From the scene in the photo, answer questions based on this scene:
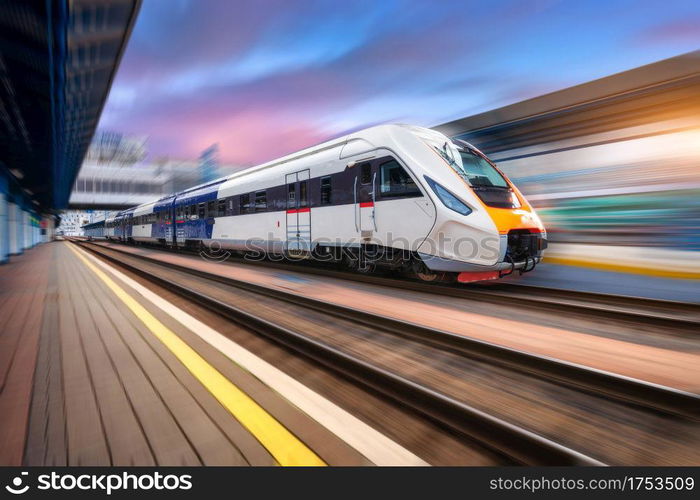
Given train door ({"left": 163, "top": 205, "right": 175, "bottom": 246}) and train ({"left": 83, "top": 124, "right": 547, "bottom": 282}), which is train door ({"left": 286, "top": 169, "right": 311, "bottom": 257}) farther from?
train door ({"left": 163, "top": 205, "right": 175, "bottom": 246})

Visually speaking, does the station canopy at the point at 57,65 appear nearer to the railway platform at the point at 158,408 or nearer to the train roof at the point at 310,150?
the railway platform at the point at 158,408

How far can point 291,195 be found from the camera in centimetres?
934

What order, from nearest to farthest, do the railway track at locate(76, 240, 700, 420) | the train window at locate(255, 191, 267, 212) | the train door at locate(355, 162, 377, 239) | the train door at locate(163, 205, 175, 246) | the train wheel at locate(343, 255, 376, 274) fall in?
the railway track at locate(76, 240, 700, 420) → the train door at locate(355, 162, 377, 239) → the train wheel at locate(343, 255, 376, 274) → the train window at locate(255, 191, 267, 212) → the train door at locate(163, 205, 175, 246)

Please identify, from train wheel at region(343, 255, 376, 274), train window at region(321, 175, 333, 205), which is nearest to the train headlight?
train wheel at region(343, 255, 376, 274)

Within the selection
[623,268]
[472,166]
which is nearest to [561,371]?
[472,166]

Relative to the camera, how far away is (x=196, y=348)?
321cm

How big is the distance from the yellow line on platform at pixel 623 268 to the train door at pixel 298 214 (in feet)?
17.6

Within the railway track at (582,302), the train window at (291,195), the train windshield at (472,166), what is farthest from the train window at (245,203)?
the train windshield at (472,166)

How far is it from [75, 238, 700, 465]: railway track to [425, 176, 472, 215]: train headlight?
2.49 metres

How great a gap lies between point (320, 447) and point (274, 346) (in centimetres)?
179

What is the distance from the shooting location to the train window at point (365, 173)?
7090mm

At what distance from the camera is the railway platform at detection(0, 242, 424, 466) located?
1678 mm
